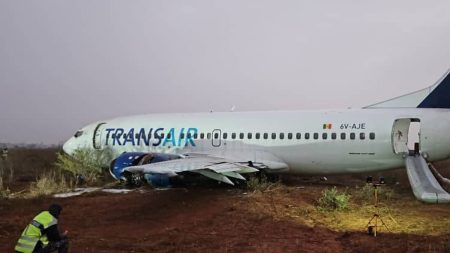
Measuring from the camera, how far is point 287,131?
1711 centimetres

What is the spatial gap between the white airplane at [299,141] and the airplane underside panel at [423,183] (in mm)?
35

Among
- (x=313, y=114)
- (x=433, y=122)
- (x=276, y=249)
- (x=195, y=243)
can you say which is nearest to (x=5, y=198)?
(x=195, y=243)

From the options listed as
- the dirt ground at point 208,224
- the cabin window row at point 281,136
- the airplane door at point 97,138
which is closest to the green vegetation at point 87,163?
the airplane door at point 97,138

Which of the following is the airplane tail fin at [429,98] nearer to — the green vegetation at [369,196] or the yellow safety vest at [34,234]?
the green vegetation at [369,196]

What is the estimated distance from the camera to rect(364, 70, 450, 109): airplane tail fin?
49.1 ft

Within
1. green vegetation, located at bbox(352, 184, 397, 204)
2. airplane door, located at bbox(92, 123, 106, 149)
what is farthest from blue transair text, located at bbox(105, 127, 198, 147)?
green vegetation, located at bbox(352, 184, 397, 204)

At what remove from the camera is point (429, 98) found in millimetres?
15328

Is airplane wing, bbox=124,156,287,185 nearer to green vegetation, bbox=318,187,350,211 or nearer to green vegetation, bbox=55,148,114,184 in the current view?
green vegetation, bbox=318,187,350,211

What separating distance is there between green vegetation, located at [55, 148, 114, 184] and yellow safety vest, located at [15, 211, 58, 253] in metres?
13.9

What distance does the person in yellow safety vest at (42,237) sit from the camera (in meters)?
5.86

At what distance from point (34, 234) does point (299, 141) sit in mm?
12235

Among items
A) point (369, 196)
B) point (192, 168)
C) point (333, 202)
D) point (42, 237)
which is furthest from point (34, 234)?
point (369, 196)

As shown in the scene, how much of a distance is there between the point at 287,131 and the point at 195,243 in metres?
9.73

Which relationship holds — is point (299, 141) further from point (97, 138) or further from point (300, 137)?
point (97, 138)
